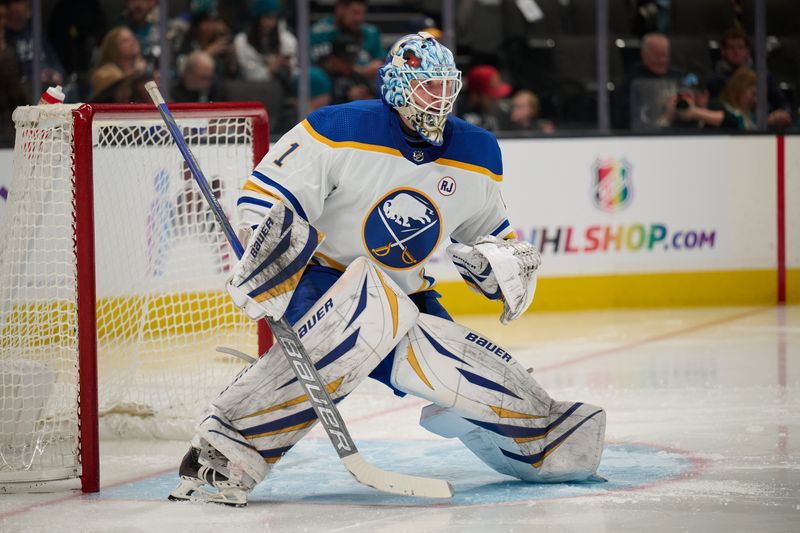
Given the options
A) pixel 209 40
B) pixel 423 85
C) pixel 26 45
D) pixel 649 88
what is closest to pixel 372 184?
pixel 423 85

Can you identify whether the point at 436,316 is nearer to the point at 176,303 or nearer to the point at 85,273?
the point at 85,273

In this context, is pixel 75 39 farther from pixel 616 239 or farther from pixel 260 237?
pixel 260 237

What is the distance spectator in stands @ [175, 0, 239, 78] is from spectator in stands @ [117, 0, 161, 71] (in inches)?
4.6

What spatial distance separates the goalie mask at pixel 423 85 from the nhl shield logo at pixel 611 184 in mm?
3774

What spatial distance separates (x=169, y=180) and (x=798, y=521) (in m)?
2.32

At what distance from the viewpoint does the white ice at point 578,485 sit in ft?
9.58

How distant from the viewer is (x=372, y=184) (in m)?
3.14

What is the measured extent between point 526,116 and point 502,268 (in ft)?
13.0

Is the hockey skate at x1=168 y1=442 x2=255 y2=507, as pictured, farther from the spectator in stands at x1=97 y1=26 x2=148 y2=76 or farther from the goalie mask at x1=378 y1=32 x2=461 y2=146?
the spectator in stands at x1=97 y1=26 x2=148 y2=76

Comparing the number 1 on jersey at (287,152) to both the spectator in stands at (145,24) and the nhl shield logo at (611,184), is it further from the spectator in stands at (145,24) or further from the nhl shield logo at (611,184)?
the nhl shield logo at (611,184)

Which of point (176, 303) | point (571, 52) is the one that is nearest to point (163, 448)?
point (176, 303)

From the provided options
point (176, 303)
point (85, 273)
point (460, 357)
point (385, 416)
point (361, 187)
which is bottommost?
point (385, 416)

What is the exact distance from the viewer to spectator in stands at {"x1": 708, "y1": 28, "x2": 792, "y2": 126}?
23.7 ft

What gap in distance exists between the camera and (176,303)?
450 centimetres
